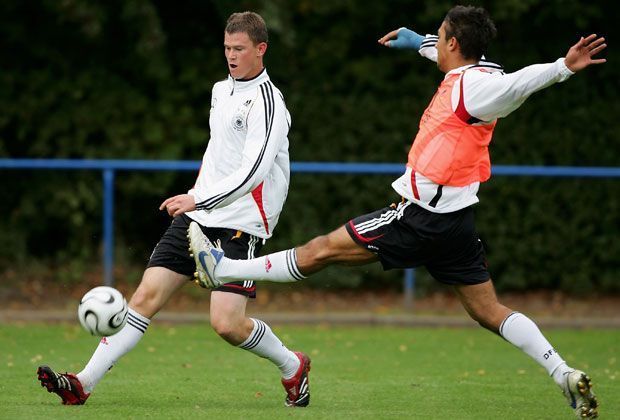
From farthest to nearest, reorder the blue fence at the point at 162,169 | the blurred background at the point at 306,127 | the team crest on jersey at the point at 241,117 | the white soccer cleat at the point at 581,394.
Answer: the blurred background at the point at 306,127 < the blue fence at the point at 162,169 < the team crest on jersey at the point at 241,117 < the white soccer cleat at the point at 581,394

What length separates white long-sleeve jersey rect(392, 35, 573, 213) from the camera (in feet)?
21.6

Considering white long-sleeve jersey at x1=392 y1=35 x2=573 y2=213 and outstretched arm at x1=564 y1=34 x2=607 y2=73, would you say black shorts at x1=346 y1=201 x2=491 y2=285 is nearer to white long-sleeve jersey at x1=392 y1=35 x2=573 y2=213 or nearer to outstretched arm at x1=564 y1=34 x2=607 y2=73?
white long-sleeve jersey at x1=392 y1=35 x2=573 y2=213

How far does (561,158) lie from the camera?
13.8 meters

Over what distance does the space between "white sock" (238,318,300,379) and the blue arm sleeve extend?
6.78 ft

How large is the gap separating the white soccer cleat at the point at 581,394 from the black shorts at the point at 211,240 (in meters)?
2.00

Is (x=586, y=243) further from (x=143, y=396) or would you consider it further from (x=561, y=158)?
(x=143, y=396)

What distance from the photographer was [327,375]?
9172 mm

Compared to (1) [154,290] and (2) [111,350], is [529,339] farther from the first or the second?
(2) [111,350]

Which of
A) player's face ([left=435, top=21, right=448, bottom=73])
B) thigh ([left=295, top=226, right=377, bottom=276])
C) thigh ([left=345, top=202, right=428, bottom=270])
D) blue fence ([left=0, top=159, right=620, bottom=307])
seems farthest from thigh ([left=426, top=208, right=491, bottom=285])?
blue fence ([left=0, top=159, right=620, bottom=307])

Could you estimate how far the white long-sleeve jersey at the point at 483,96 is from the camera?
657 cm

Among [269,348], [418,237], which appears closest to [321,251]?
[418,237]

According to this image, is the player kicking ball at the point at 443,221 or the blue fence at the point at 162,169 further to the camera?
the blue fence at the point at 162,169

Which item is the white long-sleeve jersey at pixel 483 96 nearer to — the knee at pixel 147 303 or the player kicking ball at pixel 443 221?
the player kicking ball at pixel 443 221

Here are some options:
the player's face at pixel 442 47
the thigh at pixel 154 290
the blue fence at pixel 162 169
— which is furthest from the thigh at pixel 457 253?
the blue fence at pixel 162 169
